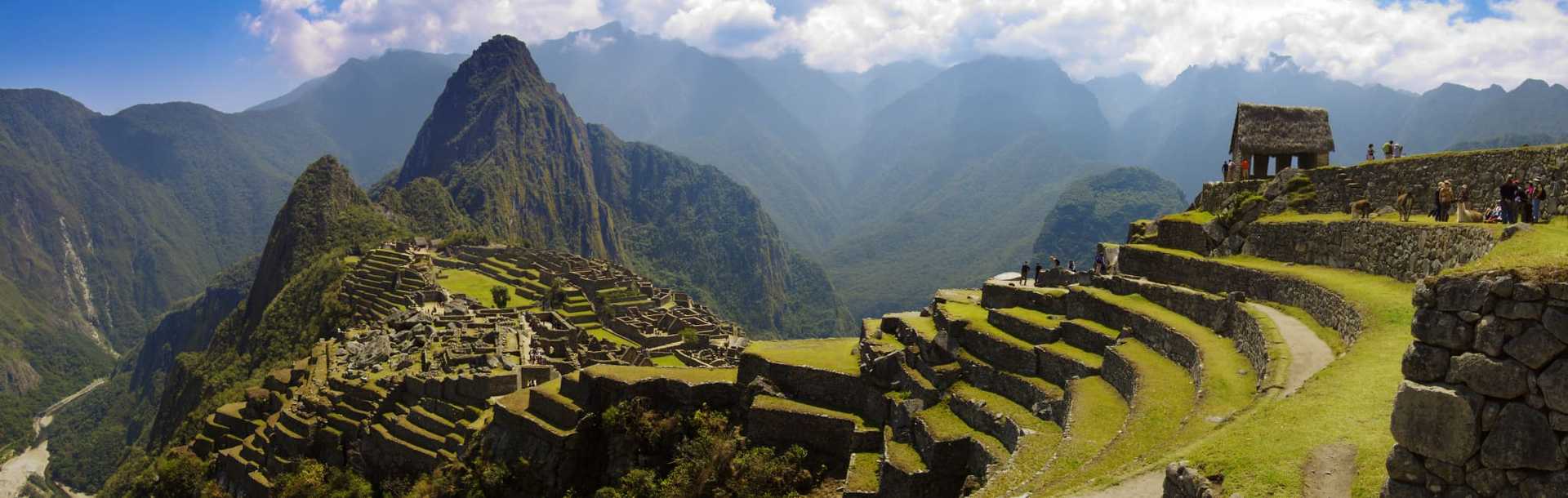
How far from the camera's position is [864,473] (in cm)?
1828

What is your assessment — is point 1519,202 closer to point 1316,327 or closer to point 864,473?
point 1316,327

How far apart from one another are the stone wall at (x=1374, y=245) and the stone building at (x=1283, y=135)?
5.34 metres

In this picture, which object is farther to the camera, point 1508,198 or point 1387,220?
point 1387,220

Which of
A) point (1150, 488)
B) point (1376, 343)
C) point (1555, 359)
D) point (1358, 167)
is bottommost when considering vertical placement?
point (1150, 488)

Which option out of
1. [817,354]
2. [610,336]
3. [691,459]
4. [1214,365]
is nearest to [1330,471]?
[1214,365]

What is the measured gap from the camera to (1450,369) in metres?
6.02

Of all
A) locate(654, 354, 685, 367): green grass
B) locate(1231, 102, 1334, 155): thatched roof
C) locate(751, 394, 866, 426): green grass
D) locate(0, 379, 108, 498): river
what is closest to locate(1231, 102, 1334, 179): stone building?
locate(1231, 102, 1334, 155): thatched roof

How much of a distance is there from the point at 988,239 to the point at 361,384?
175 m

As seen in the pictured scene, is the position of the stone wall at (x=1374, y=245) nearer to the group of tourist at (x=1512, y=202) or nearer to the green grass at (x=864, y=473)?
the group of tourist at (x=1512, y=202)

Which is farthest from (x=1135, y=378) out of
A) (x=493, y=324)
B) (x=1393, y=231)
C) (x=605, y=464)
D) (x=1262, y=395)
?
(x=493, y=324)

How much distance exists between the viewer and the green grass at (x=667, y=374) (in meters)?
24.1

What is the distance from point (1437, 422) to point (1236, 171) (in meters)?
22.8

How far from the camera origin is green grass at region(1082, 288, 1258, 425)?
12758 millimetres

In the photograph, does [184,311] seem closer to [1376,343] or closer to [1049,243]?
[1049,243]
